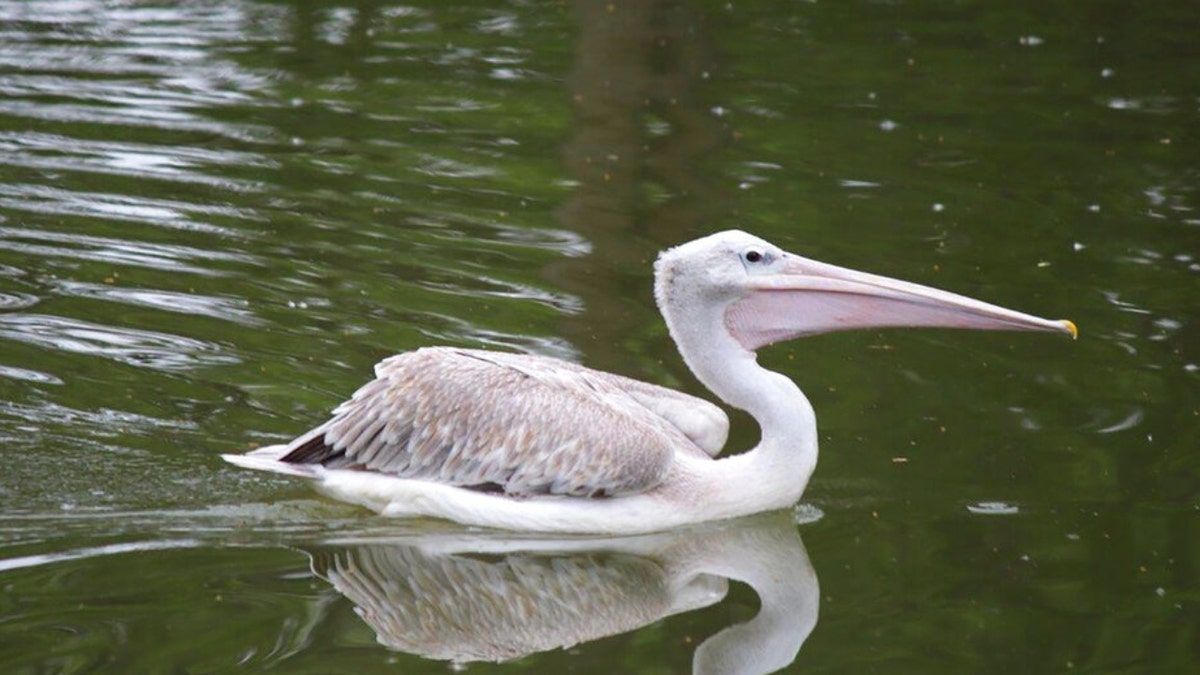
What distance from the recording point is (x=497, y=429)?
607 cm

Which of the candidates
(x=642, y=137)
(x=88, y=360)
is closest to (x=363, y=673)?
(x=88, y=360)

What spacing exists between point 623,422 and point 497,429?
1.37ft

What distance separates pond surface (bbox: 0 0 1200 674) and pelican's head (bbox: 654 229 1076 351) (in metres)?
0.59

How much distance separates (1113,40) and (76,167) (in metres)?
6.73

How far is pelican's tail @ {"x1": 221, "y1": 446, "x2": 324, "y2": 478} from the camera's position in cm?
605

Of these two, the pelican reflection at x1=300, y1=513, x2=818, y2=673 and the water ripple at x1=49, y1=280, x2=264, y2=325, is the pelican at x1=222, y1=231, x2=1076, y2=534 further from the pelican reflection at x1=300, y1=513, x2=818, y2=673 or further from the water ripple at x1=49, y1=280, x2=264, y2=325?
the water ripple at x1=49, y1=280, x2=264, y2=325

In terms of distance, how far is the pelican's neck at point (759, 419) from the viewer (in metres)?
5.94

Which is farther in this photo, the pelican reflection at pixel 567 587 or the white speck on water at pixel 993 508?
the white speck on water at pixel 993 508

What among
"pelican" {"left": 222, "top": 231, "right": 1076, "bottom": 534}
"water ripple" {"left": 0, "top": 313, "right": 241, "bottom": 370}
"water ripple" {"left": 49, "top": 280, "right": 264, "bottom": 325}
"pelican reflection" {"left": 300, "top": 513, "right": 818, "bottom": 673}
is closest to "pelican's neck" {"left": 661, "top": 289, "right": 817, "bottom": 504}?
"pelican" {"left": 222, "top": 231, "right": 1076, "bottom": 534}

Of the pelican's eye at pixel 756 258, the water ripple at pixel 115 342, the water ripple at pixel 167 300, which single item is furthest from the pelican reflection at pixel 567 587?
the water ripple at pixel 167 300

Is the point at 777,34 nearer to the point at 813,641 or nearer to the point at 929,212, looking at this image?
the point at 929,212

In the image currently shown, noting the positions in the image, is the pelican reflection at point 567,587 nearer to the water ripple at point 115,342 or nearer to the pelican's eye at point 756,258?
the pelican's eye at point 756,258

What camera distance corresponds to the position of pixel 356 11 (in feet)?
42.8

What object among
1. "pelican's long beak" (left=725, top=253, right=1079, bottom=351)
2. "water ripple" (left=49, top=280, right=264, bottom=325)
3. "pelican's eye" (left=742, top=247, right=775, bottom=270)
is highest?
"pelican's eye" (left=742, top=247, right=775, bottom=270)
